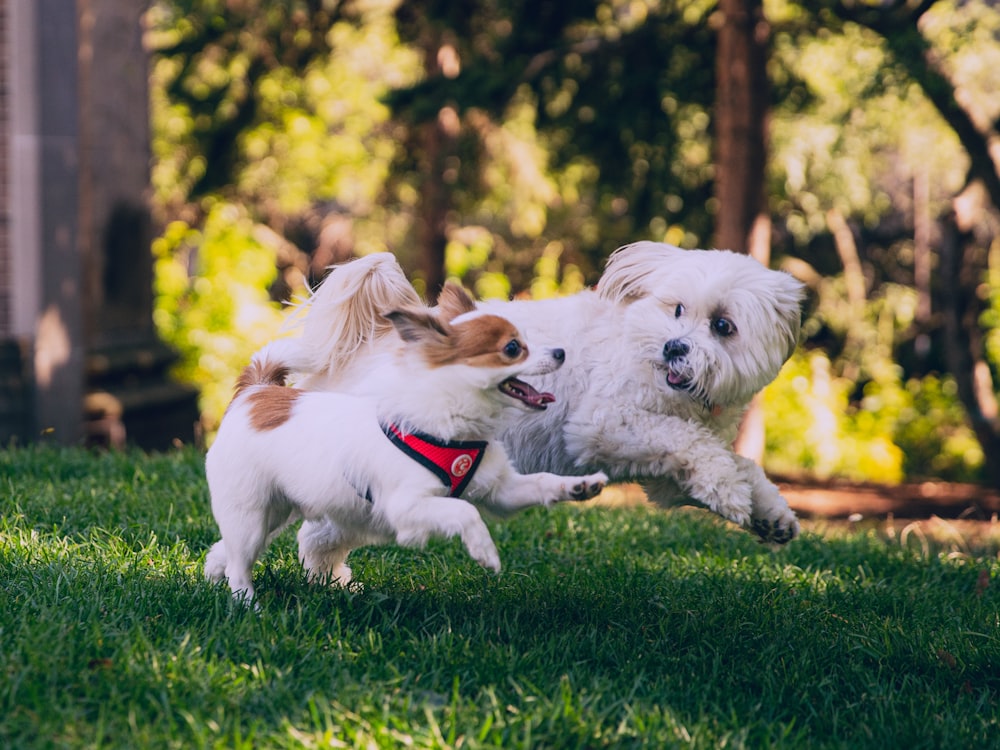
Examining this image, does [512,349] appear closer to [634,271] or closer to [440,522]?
[440,522]

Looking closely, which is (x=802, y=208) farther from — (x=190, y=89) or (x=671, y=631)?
(x=671, y=631)

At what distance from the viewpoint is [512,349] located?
10.9 feet

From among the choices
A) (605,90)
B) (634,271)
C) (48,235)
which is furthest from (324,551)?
(605,90)

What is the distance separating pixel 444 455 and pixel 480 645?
602 mm

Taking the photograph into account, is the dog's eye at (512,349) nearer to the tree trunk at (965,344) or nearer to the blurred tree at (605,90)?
the blurred tree at (605,90)

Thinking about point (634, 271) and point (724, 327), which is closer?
point (724, 327)

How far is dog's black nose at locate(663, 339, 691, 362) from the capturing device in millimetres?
3932

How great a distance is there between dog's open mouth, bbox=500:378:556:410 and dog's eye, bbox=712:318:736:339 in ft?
3.26

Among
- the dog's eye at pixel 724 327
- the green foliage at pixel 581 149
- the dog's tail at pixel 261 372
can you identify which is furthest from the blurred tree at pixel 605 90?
the dog's eye at pixel 724 327

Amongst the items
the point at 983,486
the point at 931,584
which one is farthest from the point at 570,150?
the point at 931,584

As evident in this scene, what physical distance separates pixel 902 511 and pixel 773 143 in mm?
4725

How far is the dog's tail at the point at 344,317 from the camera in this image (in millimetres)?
4191

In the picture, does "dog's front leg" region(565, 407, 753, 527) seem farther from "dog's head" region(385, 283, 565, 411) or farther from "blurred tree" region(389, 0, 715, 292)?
"blurred tree" region(389, 0, 715, 292)

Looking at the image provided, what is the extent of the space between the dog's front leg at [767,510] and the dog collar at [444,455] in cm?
115
